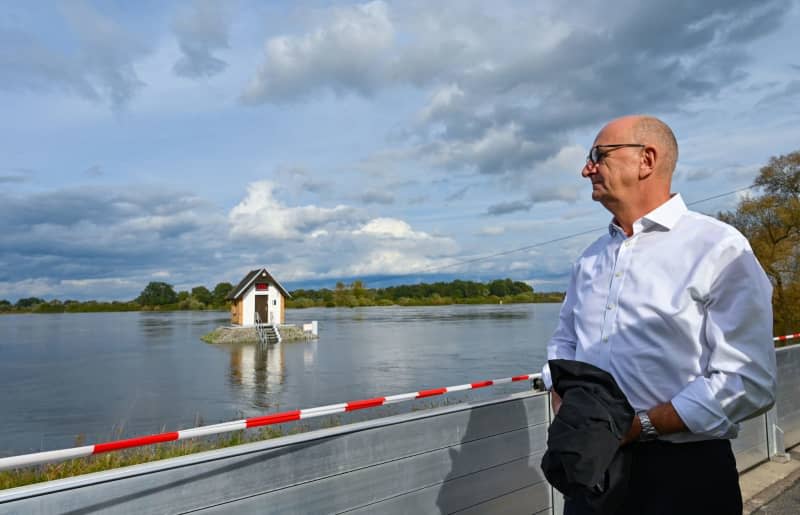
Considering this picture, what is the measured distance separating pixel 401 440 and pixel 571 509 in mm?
1120

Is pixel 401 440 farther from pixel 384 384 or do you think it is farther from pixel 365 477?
pixel 384 384

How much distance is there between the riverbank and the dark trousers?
44.1 m

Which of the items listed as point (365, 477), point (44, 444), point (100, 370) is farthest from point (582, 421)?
point (100, 370)

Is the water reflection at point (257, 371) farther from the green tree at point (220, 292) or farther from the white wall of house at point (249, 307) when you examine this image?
the green tree at point (220, 292)

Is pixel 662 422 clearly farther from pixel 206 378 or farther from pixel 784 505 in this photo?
pixel 206 378

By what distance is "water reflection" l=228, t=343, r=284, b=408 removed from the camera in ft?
66.7

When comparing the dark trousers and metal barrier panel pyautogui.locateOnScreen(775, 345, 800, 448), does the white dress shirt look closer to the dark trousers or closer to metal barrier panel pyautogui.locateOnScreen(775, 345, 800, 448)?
the dark trousers

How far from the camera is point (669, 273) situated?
172 centimetres

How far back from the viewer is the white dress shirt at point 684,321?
5.04 feet

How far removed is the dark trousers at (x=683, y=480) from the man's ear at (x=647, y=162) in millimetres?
816

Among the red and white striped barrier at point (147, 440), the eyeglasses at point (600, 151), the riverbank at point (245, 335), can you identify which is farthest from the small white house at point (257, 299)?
the eyeglasses at point (600, 151)

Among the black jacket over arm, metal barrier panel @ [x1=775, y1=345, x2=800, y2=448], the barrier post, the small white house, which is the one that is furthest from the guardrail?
the small white house

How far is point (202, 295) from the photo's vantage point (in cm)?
12862

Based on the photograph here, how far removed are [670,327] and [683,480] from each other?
427mm
